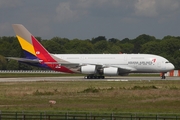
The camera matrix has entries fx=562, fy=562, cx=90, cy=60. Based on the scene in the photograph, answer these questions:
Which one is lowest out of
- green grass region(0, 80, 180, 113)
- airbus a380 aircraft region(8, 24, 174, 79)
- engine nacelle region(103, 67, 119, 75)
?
green grass region(0, 80, 180, 113)

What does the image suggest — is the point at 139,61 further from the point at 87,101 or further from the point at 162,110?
the point at 162,110

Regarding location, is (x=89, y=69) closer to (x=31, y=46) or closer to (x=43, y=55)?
(x=43, y=55)

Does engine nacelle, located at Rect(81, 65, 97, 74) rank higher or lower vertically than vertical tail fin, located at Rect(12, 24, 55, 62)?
lower

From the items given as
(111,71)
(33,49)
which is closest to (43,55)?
(33,49)

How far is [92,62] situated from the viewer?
95.5 metres

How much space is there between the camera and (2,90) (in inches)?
2589

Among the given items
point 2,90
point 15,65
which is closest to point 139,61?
point 2,90

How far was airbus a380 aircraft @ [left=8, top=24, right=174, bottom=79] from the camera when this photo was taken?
91938mm

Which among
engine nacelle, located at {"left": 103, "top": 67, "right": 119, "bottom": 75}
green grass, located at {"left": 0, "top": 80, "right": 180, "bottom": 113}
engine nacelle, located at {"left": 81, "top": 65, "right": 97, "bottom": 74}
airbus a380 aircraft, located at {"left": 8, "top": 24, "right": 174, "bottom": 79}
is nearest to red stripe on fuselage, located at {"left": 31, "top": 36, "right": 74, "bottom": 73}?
airbus a380 aircraft, located at {"left": 8, "top": 24, "right": 174, "bottom": 79}

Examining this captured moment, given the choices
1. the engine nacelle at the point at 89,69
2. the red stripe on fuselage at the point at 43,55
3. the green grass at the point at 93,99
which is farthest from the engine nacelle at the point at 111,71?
the green grass at the point at 93,99

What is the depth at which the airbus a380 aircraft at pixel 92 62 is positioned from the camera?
91.9 metres

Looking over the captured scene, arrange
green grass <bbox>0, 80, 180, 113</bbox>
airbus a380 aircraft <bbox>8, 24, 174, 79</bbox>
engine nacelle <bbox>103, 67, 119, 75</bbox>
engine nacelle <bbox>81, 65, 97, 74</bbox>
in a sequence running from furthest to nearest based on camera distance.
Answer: engine nacelle <bbox>81, 65, 97, 74</bbox>
airbus a380 aircraft <bbox>8, 24, 174, 79</bbox>
engine nacelle <bbox>103, 67, 119, 75</bbox>
green grass <bbox>0, 80, 180, 113</bbox>

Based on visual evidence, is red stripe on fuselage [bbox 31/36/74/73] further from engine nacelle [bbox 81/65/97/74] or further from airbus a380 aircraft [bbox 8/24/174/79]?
engine nacelle [bbox 81/65/97/74]

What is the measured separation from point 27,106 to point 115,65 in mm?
45319
